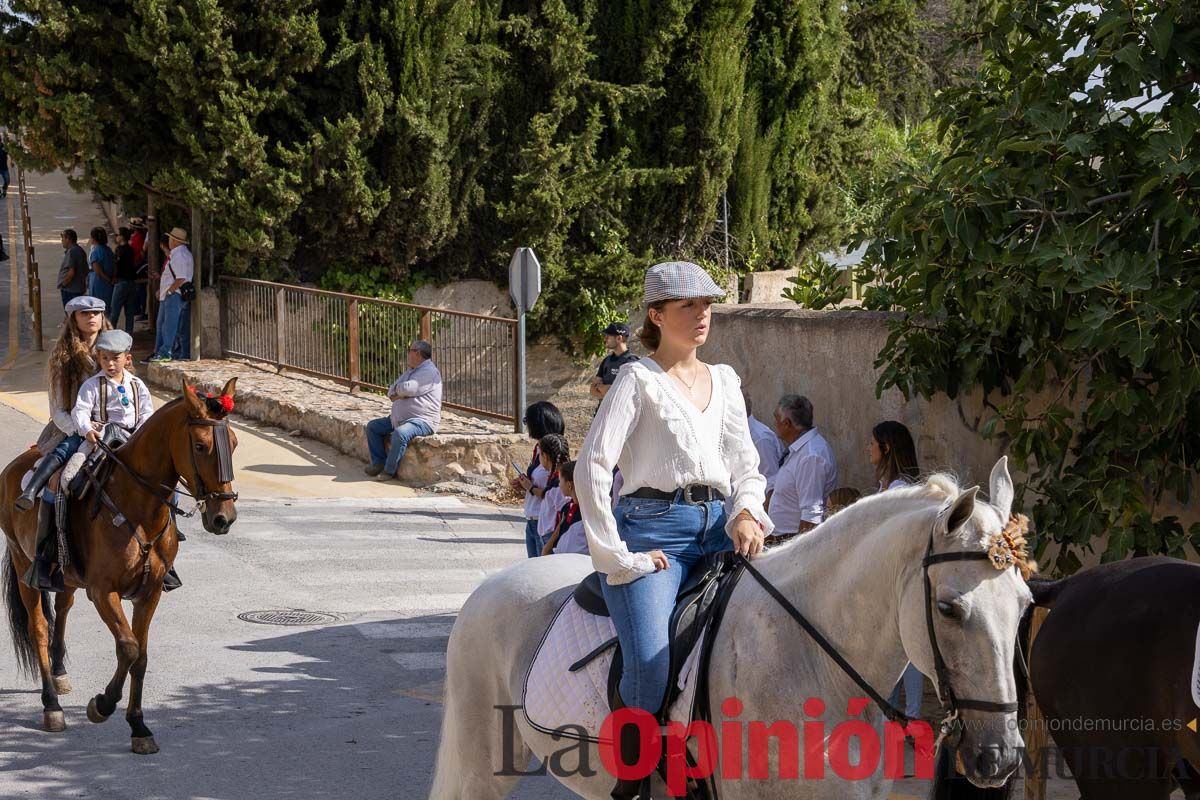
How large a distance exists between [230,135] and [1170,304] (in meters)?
15.6

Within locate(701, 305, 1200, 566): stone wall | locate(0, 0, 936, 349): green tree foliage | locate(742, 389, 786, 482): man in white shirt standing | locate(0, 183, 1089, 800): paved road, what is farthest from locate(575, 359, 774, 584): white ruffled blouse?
locate(0, 0, 936, 349): green tree foliage

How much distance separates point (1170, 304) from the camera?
654 centimetres

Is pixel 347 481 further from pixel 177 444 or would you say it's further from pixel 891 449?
pixel 891 449

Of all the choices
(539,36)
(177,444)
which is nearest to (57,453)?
(177,444)

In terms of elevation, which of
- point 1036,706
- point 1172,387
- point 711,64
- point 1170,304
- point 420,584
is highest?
point 711,64

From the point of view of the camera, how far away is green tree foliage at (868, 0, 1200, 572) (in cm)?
675

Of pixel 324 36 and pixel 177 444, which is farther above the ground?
→ pixel 324 36

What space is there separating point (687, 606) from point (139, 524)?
16.1 feet

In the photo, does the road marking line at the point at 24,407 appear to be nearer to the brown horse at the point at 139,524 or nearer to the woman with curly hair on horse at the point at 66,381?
the woman with curly hair on horse at the point at 66,381

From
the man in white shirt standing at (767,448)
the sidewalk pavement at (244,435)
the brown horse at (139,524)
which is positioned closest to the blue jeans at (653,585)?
the brown horse at (139,524)

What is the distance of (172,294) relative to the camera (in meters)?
20.8

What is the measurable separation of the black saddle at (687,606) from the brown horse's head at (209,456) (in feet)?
12.8

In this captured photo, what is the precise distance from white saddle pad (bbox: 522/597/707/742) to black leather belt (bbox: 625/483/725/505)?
0.49 meters

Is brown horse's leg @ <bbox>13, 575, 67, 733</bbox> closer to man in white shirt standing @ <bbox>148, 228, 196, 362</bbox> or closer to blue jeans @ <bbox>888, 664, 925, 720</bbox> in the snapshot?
blue jeans @ <bbox>888, 664, 925, 720</bbox>
